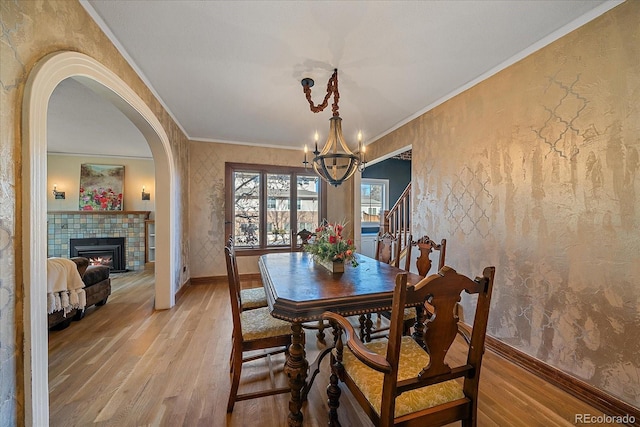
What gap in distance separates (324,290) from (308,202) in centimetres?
365

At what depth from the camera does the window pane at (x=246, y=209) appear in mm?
4680

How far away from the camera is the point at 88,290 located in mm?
2938

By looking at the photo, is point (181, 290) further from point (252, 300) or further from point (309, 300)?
point (309, 300)

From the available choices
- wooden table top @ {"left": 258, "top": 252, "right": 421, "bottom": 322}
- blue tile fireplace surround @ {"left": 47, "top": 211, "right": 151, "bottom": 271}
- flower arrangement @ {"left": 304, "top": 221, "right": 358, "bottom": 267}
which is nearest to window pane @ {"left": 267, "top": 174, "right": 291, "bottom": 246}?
Answer: wooden table top @ {"left": 258, "top": 252, "right": 421, "bottom": 322}

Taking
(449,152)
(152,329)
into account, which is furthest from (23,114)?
(449,152)

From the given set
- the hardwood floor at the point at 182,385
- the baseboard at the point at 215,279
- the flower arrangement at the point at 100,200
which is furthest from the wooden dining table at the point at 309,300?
the flower arrangement at the point at 100,200

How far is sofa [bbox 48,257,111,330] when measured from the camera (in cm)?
251

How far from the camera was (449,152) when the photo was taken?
2.67m

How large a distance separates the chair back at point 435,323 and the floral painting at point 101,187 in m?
6.72

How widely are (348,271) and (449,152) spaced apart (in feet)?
5.90

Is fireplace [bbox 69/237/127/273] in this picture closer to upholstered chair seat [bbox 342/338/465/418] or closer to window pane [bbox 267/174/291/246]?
window pane [bbox 267/174/291/246]

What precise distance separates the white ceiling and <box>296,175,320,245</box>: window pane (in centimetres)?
190

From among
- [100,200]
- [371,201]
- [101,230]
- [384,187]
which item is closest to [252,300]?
[371,201]

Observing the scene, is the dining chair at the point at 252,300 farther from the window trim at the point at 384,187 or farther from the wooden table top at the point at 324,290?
the window trim at the point at 384,187
